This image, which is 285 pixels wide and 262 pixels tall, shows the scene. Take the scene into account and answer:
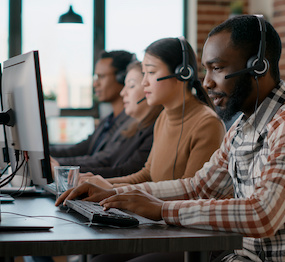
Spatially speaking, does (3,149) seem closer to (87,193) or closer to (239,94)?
(87,193)

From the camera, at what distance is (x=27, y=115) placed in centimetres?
121

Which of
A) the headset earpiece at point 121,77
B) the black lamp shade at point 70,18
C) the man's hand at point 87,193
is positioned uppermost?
the black lamp shade at point 70,18

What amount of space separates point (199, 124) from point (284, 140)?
0.73 metres

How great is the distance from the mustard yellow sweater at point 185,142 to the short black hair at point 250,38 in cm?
48

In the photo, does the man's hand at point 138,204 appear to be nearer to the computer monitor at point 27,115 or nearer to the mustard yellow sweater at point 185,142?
the computer monitor at point 27,115

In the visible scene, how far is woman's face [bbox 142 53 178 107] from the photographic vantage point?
1.93 metres

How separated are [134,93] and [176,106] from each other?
0.72 meters

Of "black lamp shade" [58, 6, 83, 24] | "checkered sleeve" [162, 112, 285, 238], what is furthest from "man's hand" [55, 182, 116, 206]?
"black lamp shade" [58, 6, 83, 24]

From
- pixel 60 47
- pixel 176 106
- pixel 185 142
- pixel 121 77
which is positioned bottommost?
pixel 185 142

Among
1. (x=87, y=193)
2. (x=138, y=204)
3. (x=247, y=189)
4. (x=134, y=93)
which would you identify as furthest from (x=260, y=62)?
(x=134, y=93)

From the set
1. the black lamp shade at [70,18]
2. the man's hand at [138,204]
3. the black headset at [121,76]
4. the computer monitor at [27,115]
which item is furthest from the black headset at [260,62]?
the black lamp shade at [70,18]

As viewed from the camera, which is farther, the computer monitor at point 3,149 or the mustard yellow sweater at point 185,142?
→ the mustard yellow sweater at point 185,142

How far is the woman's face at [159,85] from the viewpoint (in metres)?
1.93

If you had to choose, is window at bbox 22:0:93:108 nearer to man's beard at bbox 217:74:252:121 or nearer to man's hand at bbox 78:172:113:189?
man's hand at bbox 78:172:113:189
